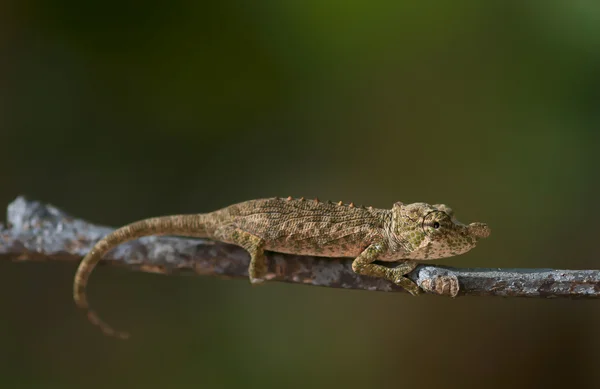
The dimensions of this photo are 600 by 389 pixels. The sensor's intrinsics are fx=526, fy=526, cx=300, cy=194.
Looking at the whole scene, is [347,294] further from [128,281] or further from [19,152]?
[19,152]

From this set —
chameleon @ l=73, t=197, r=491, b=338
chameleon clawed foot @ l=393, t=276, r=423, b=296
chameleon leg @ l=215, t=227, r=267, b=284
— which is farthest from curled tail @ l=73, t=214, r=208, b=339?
chameleon clawed foot @ l=393, t=276, r=423, b=296

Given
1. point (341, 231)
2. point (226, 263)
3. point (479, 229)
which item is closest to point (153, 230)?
point (226, 263)

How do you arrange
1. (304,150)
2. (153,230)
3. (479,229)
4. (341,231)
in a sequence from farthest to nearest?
(304,150), (153,230), (341,231), (479,229)

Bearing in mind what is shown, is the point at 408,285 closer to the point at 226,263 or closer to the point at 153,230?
the point at 226,263

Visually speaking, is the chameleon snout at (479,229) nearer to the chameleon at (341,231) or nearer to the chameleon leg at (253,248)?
the chameleon at (341,231)

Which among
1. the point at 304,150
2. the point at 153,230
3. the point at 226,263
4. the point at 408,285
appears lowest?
the point at 408,285

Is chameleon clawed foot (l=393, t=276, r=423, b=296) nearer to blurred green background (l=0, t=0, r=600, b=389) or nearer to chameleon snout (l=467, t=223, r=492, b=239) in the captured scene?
chameleon snout (l=467, t=223, r=492, b=239)
